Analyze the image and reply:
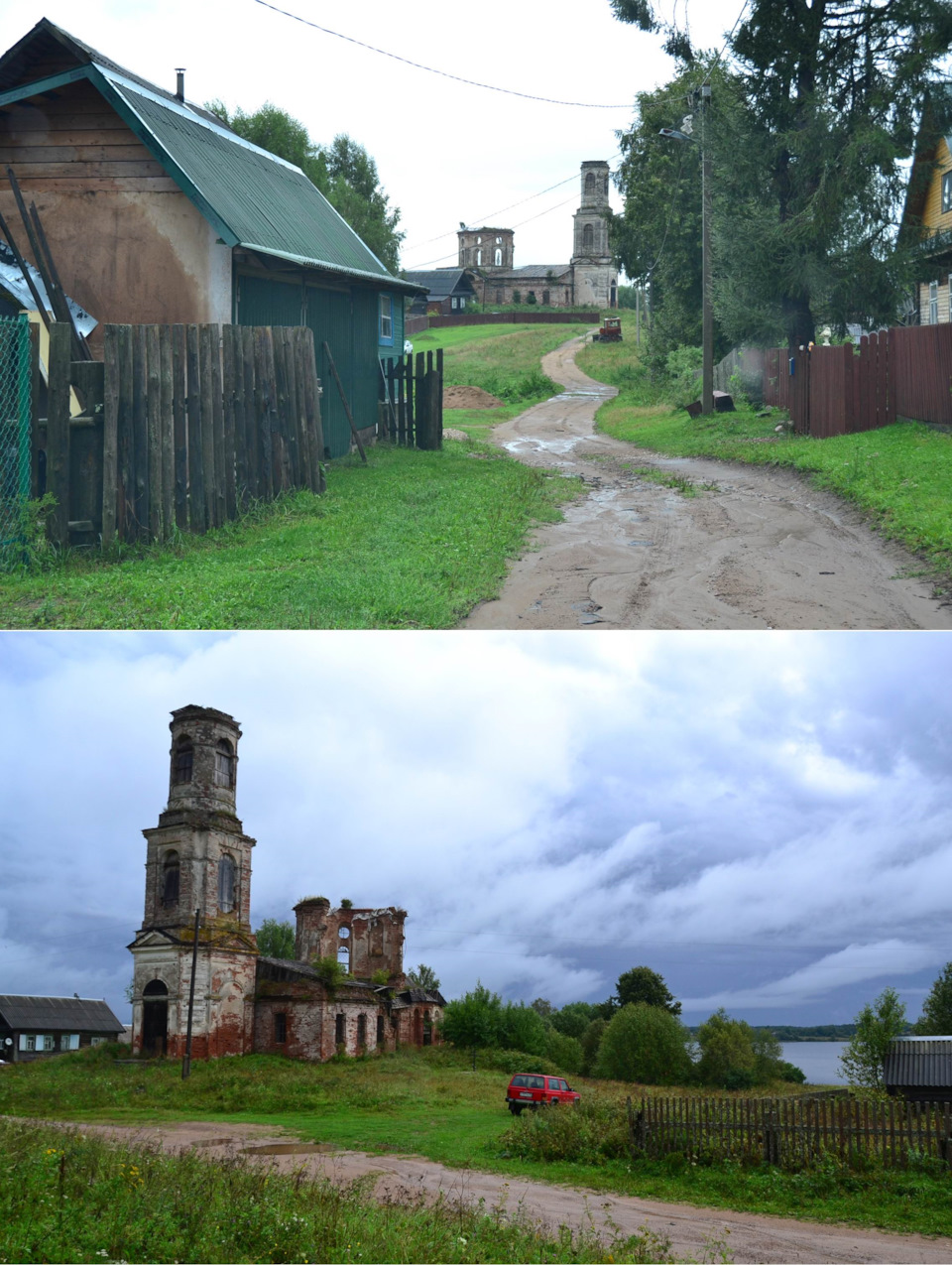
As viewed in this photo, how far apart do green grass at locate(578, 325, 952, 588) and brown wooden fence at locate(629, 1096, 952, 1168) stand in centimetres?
579

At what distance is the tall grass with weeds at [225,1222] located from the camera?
250 inches

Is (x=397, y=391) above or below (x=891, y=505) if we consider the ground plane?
above

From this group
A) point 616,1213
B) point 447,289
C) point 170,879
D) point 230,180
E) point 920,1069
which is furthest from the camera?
point 447,289

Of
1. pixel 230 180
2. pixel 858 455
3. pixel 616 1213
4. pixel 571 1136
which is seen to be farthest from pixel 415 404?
pixel 616 1213

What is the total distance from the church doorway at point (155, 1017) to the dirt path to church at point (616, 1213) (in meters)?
11.3

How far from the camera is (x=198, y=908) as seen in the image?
24.7m

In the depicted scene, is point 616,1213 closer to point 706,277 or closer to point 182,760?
point 182,760

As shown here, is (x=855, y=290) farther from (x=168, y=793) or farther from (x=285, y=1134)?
(x=285, y=1134)

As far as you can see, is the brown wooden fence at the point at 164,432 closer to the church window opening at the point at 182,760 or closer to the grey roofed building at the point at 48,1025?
the church window opening at the point at 182,760

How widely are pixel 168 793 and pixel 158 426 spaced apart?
15.0m

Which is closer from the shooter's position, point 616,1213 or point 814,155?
point 616,1213

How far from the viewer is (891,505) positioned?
51.6 feet

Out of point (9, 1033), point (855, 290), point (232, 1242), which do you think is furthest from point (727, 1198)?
point (9, 1033)

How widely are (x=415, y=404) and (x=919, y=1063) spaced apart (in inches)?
773
